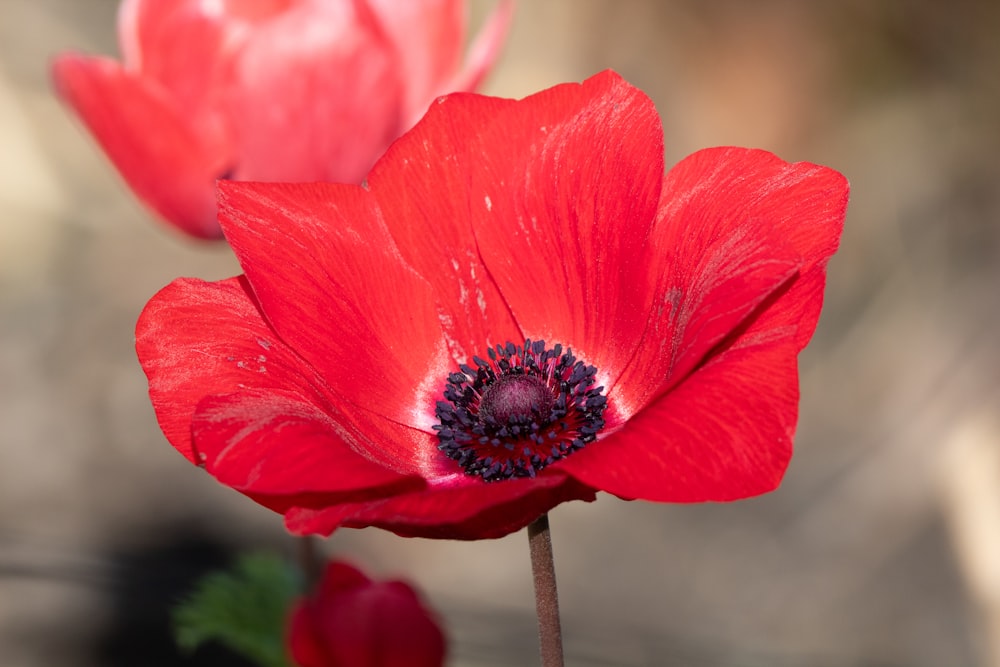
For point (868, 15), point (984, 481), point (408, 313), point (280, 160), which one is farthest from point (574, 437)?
point (868, 15)

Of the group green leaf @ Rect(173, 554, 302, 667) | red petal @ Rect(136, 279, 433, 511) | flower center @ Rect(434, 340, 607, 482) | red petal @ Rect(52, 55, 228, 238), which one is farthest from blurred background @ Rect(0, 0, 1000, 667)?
red petal @ Rect(136, 279, 433, 511)

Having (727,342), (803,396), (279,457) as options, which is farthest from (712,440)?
(803,396)

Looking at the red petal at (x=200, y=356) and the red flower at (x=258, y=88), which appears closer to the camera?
the red petal at (x=200, y=356)

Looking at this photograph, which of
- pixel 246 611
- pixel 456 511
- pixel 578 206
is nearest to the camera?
pixel 456 511

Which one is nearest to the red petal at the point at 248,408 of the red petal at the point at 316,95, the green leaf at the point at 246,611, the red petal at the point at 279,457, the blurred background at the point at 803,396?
the red petal at the point at 279,457

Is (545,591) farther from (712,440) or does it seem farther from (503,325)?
(503,325)

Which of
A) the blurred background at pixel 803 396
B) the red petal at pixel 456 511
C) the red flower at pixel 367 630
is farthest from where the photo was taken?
the blurred background at pixel 803 396

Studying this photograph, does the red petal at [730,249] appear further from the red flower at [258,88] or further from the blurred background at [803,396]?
the blurred background at [803,396]
